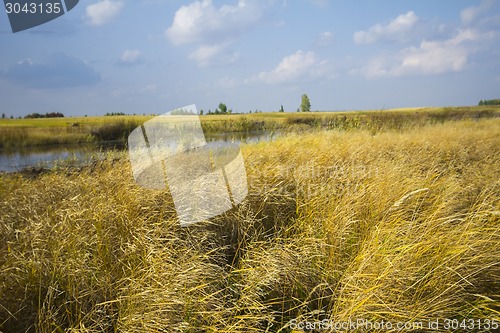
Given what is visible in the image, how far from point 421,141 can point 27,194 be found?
7242 mm

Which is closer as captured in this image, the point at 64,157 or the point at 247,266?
the point at 247,266

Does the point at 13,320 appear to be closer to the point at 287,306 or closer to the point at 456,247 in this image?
the point at 287,306

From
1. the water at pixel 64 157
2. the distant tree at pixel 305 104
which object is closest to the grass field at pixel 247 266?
the water at pixel 64 157

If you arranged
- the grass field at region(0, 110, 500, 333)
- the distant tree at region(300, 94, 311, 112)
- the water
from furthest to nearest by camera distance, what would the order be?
the distant tree at region(300, 94, 311, 112)
the water
the grass field at region(0, 110, 500, 333)

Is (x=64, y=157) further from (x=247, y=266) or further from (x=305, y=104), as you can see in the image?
(x=305, y=104)

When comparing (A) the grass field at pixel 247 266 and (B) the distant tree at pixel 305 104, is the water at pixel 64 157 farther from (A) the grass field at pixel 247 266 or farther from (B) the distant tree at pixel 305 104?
(B) the distant tree at pixel 305 104

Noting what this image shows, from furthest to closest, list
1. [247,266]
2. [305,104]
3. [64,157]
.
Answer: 1. [305,104]
2. [64,157]
3. [247,266]

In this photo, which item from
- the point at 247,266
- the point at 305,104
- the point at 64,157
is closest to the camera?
the point at 247,266

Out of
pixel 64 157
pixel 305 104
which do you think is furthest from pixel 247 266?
pixel 305 104

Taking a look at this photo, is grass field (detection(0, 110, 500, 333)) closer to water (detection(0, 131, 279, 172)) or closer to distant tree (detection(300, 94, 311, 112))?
water (detection(0, 131, 279, 172))

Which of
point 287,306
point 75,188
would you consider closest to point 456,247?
point 287,306

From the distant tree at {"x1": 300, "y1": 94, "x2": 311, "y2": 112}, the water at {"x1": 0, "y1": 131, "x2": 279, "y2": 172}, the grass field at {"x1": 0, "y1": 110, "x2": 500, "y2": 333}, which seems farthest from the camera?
the distant tree at {"x1": 300, "y1": 94, "x2": 311, "y2": 112}

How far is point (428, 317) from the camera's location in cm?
167

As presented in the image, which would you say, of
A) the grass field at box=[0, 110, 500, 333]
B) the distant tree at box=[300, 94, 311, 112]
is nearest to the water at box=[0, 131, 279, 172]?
the grass field at box=[0, 110, 500, 333]
